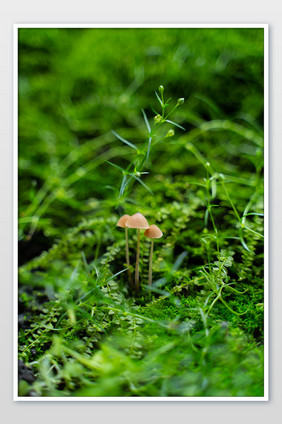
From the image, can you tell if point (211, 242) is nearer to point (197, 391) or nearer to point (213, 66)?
point (197, 391)

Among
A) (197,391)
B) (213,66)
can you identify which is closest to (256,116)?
(213,66)

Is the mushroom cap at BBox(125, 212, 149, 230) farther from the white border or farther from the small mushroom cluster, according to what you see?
the white border

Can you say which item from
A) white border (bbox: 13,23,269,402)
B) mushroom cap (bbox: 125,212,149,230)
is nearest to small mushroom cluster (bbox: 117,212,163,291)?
mushroom cap (bbox: 125,212,149,230)
